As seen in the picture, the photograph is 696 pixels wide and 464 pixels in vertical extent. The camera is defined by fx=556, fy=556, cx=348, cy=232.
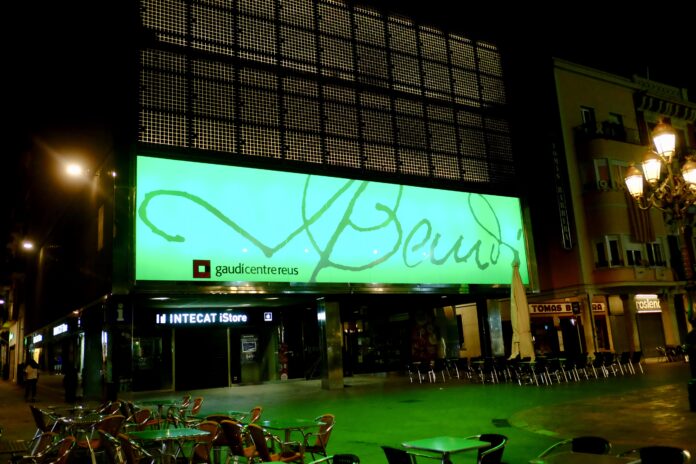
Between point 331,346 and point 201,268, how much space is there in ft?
19.5

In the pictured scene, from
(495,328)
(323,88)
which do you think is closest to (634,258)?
(495,328)

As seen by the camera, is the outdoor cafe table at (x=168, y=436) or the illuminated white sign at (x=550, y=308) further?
the illuminated white sign at (x=550, y=308)

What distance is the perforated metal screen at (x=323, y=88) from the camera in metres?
18.1

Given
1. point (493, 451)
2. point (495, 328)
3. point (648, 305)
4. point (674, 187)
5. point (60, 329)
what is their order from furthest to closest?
1. point (648, 305)
2. point (60, 329)
3. point (495, 328)
4. point (674, 187)
5. point (493, 451)

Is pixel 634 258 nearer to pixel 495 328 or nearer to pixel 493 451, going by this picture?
pixel 495 328

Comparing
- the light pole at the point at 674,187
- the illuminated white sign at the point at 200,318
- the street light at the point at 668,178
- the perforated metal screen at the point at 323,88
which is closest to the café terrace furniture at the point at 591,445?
the light pole at the point at 674,187

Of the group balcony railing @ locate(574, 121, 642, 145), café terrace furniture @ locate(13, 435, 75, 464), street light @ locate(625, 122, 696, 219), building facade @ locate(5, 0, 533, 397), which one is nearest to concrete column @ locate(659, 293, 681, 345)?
balcony railing @ locate(574, 121, 642, 145)

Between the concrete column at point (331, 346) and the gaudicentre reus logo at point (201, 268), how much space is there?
5.14 metres

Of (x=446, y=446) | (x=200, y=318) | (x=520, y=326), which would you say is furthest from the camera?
(x=200, y=318)

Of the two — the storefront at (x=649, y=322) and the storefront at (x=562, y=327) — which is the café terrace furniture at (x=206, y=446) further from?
the storefront at (x=649, y=322)

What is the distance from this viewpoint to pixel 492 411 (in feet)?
41.2

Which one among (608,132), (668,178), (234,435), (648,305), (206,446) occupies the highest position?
(608,132)

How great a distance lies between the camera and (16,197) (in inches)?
1806
